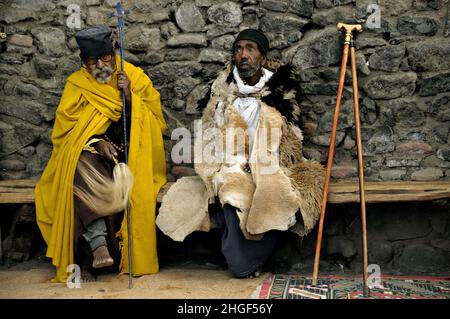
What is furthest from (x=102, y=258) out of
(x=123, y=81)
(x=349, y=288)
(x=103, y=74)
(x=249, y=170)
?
(x=349, y=288)

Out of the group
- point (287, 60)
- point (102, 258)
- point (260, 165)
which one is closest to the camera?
point (102, 258)

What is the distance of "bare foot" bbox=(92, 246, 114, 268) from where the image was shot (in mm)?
3984

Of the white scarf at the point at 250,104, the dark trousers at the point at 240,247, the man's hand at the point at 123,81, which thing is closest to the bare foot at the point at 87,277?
the dark trousers at the point at 240,247

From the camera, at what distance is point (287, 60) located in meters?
4.74

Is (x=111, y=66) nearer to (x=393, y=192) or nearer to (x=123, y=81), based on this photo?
(x=123, y=81)

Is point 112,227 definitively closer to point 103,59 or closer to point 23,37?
point 103,59

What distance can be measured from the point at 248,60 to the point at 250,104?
1.01 feet

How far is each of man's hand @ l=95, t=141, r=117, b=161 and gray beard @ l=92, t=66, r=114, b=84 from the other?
1.57 feet

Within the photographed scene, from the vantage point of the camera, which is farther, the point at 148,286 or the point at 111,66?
the point at 111,66

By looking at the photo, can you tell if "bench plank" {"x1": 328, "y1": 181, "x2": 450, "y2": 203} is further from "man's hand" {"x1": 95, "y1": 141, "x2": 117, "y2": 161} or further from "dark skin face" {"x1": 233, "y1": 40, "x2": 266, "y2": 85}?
"man's hand" {"x1": 95, "y1": 141, "x2": 117, "y2": 161}

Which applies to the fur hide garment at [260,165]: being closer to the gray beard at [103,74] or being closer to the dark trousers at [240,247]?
the dark trousers at [240,247]

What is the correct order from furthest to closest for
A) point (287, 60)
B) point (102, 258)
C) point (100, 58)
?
point (287, 60) < point (100, 58) < point (102, 258)

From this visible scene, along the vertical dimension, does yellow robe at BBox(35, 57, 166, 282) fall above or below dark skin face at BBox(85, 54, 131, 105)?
below

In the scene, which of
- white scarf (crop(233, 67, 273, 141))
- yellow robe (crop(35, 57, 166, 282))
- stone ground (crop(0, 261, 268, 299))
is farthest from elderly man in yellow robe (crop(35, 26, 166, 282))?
white scarf (crop(233, 67, 273, 141))
